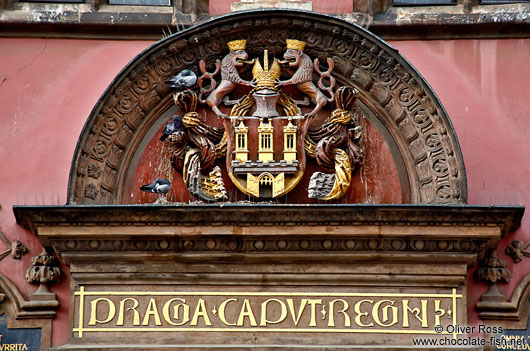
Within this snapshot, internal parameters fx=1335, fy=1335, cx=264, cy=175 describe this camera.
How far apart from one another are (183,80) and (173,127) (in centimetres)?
42

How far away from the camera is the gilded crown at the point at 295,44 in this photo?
1133 cm

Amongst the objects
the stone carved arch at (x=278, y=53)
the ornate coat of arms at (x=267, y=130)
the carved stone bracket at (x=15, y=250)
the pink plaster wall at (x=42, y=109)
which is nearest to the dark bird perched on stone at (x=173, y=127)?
the ornate coat of arms at (x=267, y=130)

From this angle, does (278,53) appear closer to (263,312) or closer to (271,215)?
(271,215)

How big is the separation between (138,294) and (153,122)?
156 cm

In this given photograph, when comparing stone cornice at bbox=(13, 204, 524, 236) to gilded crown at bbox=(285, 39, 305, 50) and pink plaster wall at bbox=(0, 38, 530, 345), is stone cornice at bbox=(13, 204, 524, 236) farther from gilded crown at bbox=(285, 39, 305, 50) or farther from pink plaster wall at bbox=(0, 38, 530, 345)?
gilded crown at bbox=(285, 39, 305, 50)

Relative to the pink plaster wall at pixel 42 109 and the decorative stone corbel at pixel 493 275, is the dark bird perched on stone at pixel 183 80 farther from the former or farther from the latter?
the decorative stone corbel at pixel 493 275

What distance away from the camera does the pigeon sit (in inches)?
428

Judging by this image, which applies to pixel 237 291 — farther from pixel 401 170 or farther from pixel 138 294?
pixel 401 170

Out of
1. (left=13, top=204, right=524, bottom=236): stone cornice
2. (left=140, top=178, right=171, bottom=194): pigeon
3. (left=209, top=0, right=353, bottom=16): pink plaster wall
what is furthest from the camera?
(left=209, top=0, right=353, bottom=16): pink plaster wall

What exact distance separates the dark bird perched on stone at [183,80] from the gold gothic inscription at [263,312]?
1.77 metres

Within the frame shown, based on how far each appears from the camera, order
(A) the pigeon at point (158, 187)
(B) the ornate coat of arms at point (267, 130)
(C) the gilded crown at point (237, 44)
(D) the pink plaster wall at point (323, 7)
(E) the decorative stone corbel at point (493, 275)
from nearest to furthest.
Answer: (E) the decorative stone corbel at point (493, 275) → (A) the pigeon at point (158, 187) → (B) the ornate coat of arms at point (267, 130) → (C) the gilded crown at point (237, 44) → (D) the pink plaster wall at point (323, 7)

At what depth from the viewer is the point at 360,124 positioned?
11.3 meters

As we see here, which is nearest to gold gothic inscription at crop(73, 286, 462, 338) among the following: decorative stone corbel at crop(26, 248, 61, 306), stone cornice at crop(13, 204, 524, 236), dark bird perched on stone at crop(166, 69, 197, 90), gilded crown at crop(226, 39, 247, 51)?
decorative stone corbel at crop(26, 248, 61, 306)

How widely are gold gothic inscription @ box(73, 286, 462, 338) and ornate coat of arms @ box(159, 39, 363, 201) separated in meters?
Answer: 0.87
